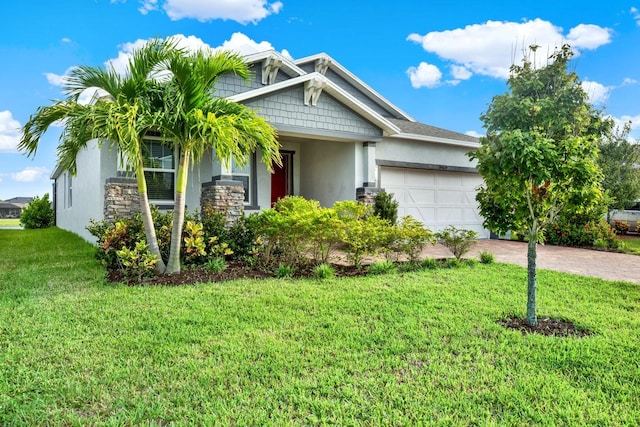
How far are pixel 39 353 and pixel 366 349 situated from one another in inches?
129

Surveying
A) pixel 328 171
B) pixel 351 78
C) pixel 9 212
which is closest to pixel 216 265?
pixel 328 171

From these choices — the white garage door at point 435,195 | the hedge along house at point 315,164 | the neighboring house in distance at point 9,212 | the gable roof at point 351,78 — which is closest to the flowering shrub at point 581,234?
the white garage door at point 435,195

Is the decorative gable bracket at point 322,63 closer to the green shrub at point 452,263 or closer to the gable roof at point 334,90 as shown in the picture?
the gable roof at point 334,90

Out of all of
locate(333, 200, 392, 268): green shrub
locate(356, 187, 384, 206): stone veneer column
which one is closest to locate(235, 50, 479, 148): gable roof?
locate(356, 187, 384, 206): stone veneer column

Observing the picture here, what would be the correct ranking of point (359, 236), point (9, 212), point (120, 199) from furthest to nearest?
point (9, 212)
point (120, 199)
point (359, 236)

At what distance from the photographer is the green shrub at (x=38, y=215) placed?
24.6 meters

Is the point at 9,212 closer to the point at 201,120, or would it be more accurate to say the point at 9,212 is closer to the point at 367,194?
the point at 367,194

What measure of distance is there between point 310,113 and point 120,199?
17.7ft

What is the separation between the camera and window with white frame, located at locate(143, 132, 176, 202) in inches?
427

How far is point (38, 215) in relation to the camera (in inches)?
971

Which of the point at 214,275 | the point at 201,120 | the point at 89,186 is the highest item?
the point at 201,120

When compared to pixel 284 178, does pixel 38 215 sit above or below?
below

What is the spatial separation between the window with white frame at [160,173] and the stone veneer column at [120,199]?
128cm

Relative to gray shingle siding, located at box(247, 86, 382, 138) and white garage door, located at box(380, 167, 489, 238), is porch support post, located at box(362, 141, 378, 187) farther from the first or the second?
white garage door, located at box(380, 167, 489, 238)
